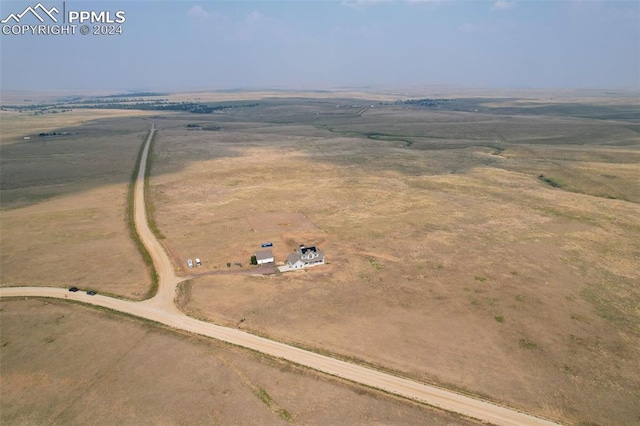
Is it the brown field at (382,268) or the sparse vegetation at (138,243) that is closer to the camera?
the brown field at (382,268)

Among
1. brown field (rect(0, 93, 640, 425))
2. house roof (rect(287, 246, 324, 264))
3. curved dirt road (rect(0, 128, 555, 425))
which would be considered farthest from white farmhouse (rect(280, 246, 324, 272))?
curved dirt road (rect(0, 128, 555, 425))

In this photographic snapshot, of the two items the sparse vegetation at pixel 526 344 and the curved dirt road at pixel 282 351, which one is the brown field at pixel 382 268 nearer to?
the sparse vegetation at pixel 526 344

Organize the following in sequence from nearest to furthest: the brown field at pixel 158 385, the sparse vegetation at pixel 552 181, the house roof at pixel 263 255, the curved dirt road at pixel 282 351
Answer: the brown field at pixel 158 385, the curved dirt road at pixel 282 351, the house roof at pixel 263 255, the sparse vegetation at pixel 552 181

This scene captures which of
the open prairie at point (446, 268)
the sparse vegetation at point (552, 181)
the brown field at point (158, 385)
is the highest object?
the sparse vegetation at point (552, 181)

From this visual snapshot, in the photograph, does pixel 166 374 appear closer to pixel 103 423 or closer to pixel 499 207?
pixel 103 423

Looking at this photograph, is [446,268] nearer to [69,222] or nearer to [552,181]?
[552,181]

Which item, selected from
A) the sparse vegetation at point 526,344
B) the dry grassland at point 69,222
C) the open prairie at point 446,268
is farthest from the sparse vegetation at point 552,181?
the dry grassland at point 69,222
